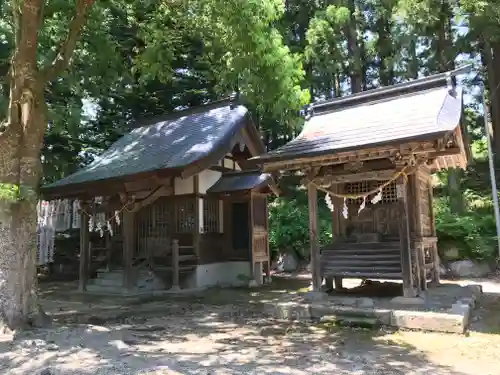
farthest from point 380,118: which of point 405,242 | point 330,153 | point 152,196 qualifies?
point 152,196

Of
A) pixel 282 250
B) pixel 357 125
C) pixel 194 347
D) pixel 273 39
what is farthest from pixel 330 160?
pixel 282 250

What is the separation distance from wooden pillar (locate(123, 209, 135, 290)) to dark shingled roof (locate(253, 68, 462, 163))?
19.5 ft

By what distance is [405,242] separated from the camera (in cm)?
865

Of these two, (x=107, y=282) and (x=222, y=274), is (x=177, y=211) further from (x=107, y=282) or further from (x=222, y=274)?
(x=107, y=282)

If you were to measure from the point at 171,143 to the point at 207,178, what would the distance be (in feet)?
5.98

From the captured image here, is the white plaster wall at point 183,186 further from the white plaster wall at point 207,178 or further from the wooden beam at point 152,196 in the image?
the wooden beam at point 152,196

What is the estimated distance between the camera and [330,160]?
918 cm

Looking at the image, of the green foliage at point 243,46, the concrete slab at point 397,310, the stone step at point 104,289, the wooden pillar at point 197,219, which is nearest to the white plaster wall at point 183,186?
the wooden pillar at point 197,219

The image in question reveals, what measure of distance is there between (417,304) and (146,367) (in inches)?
217

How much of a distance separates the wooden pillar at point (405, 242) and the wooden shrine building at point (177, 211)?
5.86 m

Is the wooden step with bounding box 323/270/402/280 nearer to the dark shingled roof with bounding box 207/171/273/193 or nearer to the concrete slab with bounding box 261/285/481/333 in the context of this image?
the concrete slab with bounding box 261/285/481/333

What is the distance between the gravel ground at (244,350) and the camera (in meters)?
5.36

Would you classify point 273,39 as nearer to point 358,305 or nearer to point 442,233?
point 358,305

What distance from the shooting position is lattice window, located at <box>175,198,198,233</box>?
14.0m
